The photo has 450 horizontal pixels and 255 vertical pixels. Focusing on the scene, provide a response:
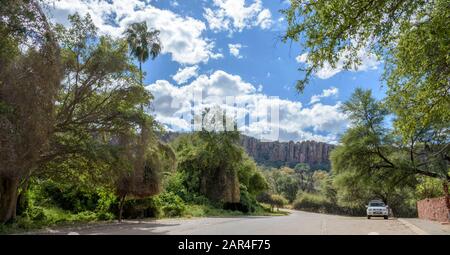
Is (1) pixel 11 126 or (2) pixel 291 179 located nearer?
(1) pixel 11 126

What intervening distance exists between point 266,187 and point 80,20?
162 ft

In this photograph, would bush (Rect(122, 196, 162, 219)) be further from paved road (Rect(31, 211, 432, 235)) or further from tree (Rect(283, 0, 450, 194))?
tree (Rect(283, 0, 450, 194))

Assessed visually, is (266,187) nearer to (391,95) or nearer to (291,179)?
(391,95)

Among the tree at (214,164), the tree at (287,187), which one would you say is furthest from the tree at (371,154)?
the tree at (287,187)

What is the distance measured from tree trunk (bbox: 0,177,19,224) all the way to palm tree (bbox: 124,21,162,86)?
2685cm

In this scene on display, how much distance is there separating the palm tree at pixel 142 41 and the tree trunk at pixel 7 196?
88.1ft

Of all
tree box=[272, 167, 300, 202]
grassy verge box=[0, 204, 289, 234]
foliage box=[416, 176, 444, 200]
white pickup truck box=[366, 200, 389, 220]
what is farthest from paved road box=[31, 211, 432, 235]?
tree box=[272, 167, 300, 202]

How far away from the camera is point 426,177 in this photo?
32156mm

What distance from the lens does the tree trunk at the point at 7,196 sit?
20.0 metres

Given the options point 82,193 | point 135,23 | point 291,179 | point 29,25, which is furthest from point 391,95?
point 291,179

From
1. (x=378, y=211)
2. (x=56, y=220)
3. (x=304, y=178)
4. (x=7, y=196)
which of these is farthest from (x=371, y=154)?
(x=304, y=178)

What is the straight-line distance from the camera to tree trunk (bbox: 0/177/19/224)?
20031 millimetres

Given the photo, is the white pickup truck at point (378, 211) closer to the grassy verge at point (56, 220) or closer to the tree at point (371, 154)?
the tree at point (371, 154)

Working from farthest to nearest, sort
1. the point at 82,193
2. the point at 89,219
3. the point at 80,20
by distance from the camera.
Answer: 1. the point at 82,193
2. the point at 89,219
3. the point at 80,20
